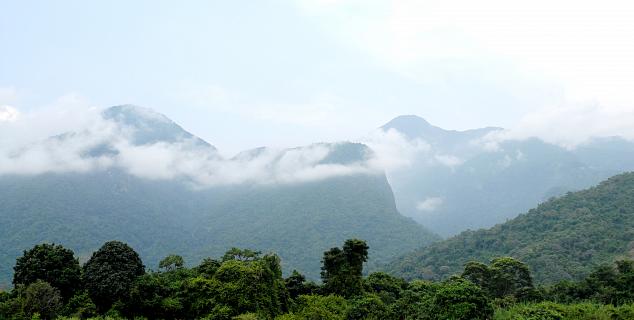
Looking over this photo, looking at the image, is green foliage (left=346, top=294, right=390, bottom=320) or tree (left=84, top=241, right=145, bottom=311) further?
tree (left=84, top=241, right=145, bottom=311)

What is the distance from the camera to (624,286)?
3322cm

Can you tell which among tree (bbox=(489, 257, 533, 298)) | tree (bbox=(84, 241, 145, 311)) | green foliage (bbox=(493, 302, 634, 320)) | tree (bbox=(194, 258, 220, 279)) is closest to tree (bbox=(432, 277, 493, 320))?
green foliage (bbox=(493, 302, 634, 320))

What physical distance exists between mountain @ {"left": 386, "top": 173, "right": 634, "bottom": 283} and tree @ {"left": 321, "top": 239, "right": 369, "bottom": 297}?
3224cm

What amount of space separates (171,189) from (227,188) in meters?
22.7

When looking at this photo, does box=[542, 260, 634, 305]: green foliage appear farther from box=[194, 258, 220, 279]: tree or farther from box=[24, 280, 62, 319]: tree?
box=[24, 280, 62, 319]: tree

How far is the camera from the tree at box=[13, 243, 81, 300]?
96.3 ft

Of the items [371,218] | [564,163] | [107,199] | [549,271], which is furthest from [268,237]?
[564,163]

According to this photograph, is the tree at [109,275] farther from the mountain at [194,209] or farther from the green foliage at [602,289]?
the mountain at [194,209]

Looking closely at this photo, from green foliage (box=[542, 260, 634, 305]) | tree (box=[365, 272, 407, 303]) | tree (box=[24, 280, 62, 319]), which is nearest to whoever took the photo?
tree (box=[24, 280, 62, 319])

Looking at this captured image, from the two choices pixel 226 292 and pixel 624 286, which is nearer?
pixel 226 292

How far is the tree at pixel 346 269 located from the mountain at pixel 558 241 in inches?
1269

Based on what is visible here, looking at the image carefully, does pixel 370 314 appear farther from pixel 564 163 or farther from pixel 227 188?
pixel 564 163

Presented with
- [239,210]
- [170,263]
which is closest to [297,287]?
[170,263]

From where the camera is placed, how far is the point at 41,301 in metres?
26.0
